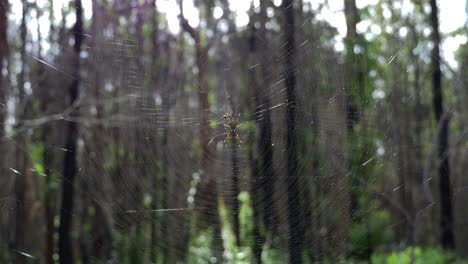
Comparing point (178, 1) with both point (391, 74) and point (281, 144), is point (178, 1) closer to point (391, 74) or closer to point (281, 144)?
point (281, 144)

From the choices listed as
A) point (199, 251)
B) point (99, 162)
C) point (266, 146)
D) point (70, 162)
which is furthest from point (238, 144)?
point (70, 162)

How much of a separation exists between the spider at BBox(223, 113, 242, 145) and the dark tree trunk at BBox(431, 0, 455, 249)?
3.16 meters

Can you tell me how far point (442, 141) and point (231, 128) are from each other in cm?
384

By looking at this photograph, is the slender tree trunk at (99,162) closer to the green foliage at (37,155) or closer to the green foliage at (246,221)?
the green foliage at (37,155)

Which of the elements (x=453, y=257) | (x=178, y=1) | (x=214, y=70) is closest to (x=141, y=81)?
(x=214, y=70)

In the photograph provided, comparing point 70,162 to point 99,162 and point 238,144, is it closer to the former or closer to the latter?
point 99,162

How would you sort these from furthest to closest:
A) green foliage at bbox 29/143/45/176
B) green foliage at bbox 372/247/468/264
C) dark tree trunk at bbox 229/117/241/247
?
green foliage at bbox 372/247/468/264 → green foliage at bbox 29/143/45/176 → dark tree trunk at bbox 229/117/241/247

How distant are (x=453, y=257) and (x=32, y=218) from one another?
14.9 feet

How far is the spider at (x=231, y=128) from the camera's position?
2.05 m

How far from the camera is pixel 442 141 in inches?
203

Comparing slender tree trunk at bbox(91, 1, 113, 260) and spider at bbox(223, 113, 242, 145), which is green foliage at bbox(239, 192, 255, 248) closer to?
spider at bbox(223, 113, 242, 145)

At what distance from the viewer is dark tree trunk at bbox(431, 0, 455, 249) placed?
4688mm

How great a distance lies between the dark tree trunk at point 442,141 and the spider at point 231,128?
10.4ft

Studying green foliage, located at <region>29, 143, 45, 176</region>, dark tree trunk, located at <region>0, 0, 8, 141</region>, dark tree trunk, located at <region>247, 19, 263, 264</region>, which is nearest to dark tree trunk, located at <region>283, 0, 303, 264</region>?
dark tree trunk, located at <region>247, 19, 263, 264</region>
